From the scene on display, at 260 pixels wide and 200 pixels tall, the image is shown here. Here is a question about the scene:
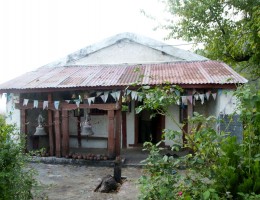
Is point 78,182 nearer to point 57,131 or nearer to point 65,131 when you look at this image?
point 65,131

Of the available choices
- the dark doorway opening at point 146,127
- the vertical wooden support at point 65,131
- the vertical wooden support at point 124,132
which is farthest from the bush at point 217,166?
the dark doorway opening at point 146,127

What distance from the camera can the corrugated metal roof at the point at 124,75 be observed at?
26.9 ft

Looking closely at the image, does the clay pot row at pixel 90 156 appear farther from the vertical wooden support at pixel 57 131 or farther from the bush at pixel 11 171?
the bush at pixel 11 171

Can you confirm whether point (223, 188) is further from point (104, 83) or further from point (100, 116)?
point (100, 116)

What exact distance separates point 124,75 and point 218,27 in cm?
693

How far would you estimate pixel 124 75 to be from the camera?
9.28 m

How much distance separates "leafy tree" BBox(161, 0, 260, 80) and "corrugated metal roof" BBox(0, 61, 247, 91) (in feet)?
10.7

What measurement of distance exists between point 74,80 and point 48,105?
1.23 m

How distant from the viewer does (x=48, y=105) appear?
9.04 m

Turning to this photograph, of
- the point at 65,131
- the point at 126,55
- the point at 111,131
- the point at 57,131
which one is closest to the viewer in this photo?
the point at 111,131

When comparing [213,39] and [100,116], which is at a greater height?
[213,39]

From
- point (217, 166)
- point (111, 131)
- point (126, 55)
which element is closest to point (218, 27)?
point (126, 55)

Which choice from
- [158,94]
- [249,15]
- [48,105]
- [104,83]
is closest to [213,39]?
[249,15]

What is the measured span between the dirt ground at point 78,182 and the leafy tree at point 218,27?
319 inches
